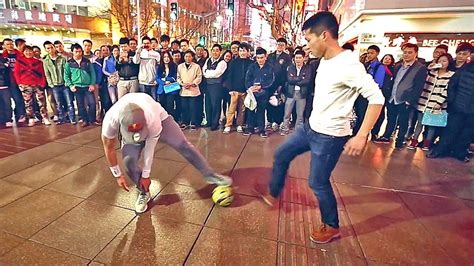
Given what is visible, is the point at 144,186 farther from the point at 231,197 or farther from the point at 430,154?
the point at 430,154

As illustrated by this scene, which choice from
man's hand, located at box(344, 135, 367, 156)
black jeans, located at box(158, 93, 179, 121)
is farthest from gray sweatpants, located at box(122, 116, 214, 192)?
black jeans, located at box(158, 93, 179, 121)

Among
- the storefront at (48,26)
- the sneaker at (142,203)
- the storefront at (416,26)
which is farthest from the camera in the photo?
the storefront at (48,26)

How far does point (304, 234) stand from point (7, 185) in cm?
365

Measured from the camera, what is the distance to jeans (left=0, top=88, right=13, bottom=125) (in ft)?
20.0

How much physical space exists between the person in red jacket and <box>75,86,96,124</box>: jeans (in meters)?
0.79

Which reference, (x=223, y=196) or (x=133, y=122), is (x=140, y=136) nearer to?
(x=133, y=122)

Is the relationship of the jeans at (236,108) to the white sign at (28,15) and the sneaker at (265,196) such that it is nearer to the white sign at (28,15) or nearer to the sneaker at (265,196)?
the sneaker at (265,196)

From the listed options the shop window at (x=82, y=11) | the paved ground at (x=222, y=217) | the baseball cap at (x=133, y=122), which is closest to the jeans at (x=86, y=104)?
the paved ground at (x=222, y=217)

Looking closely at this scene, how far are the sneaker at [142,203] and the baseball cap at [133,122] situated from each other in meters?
0.77

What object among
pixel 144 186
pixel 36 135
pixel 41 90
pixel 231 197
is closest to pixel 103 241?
pixel 144 186

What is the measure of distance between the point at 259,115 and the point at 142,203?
3.79m

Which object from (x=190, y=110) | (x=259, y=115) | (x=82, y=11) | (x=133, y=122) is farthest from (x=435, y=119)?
(x=82, y=11)

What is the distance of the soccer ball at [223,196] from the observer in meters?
3.13

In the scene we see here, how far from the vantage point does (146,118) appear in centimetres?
258
